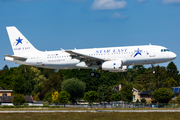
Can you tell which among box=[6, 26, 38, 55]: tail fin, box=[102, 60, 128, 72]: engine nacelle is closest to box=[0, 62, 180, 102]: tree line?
box=[6, 26, 38, 55]: tail fin

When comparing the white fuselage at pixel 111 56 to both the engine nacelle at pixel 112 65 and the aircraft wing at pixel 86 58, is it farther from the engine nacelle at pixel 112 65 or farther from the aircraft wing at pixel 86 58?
the engine nacelle at pixel 112 65

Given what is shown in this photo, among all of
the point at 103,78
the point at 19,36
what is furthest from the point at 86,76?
the point at 19,36

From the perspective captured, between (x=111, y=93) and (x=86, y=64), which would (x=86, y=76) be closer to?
(x=111, y=93)

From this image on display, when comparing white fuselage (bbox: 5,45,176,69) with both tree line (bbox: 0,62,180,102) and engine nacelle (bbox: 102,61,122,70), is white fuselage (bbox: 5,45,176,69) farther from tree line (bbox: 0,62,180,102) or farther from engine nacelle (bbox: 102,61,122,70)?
tree line (bbox: 0,62,180,102)

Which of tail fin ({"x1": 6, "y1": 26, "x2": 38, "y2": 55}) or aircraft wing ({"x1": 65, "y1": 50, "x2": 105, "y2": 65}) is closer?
aircraft wing ({"x1": 65, "y1": 50, "x2": 105, "y2": 65})

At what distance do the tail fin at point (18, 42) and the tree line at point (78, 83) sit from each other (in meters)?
48.6

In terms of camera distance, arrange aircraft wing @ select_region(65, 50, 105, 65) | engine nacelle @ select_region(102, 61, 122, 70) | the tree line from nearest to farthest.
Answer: engine nacelle @ select_region(102, 61, 122, 70) → aircraft wing @ select_region(65, 50, 105, 65) → the tree line

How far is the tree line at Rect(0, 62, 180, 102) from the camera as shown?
108 meters

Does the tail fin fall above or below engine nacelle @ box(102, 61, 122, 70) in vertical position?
above

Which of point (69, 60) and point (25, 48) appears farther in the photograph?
point (25, 48)

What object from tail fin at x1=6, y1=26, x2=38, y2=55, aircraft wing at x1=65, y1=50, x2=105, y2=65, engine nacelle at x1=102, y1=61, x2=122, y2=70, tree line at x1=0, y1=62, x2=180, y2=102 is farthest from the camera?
tree line at x1=0, y1=62, x2=180, y2=102

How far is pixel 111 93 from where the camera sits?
10575 cm

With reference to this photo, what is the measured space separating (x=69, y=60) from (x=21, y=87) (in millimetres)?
70763

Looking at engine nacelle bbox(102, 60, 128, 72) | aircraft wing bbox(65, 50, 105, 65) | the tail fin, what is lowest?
engine nacelle bbox(102, 60, 128, 72)
